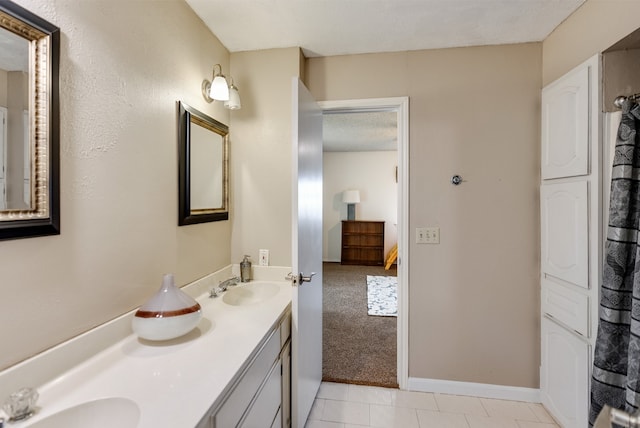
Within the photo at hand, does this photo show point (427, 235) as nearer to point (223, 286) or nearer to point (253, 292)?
point (253, 292)

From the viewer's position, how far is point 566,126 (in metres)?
1.71

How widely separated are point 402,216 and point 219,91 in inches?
56.0

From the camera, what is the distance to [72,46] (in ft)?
3.37

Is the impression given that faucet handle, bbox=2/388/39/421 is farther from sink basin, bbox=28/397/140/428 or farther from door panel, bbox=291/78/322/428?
door panel, bbox=291/78/322/428

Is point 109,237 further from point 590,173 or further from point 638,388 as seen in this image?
point 590,173

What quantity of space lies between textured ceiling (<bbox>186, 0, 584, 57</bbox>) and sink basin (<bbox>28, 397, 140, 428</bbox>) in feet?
5.96

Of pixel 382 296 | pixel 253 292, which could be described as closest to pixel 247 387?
pixel 253 292

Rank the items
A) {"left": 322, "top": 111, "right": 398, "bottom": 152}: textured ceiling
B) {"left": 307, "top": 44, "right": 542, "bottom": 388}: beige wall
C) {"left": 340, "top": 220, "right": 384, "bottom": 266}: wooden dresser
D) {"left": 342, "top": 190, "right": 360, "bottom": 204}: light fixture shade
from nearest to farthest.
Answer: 1. {"left": 307, "top": 44, "right": 542, "bottom": 388}: beige wall
2. {"left": 322, "top": 111, "right": 398, "bottom": 152}: textured ceiling
3. {"left": 340, "top": 220, "right": 384, "bottom": 266}: wooden dresser
4. {"left": 342, "top": 190, "right": 360, "bottom": 204}: light fixture shade

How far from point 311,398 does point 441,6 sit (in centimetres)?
241

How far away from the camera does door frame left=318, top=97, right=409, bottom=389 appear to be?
85.4 inches

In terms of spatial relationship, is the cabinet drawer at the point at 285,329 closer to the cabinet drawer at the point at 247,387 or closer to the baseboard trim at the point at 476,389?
the cabinet drawer at the point at 247,387

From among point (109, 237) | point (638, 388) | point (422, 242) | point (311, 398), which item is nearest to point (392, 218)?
point (422, 242)

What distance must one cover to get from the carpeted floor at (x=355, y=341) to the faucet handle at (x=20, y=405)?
1.87m

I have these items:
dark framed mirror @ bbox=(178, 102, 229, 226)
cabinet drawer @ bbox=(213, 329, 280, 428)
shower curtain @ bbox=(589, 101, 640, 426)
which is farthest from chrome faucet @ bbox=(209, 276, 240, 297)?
shower curtain @ bbox=(589, 101, 640, 426)
